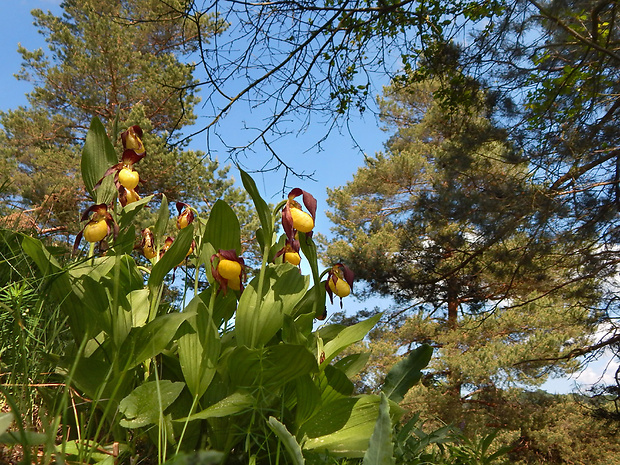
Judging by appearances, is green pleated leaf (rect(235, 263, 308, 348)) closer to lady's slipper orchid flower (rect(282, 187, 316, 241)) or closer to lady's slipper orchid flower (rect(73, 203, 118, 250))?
lady's slipper orchid flower (rect(282, 187, 316, 241))

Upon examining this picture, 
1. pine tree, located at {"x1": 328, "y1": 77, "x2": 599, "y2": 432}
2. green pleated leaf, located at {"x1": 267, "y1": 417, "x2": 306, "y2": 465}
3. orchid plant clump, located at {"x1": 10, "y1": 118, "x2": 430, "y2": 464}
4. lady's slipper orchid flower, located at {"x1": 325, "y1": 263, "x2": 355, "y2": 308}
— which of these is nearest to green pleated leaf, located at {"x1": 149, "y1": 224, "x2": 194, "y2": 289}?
orchid plant clump, located at {"x1": 10, "y1": 118, "x2": 430, "y2": 464}

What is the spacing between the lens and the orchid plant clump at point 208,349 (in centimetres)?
85

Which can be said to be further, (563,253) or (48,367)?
(563,253)

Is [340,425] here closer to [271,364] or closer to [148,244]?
[271,364]

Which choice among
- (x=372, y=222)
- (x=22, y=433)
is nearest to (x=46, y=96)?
(x=372, y=222)

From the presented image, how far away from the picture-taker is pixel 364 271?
6.55 metres

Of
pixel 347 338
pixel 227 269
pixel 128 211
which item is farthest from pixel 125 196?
pixel 347 338

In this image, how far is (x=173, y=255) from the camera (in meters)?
1.02

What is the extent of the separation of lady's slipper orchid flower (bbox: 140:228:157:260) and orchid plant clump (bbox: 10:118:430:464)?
0.22ft

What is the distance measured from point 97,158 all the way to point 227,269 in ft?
1.52

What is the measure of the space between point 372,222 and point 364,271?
9.00 feet

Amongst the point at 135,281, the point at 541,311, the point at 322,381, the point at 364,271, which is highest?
the point at 364,271

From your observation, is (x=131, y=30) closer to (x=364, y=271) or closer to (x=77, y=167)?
(x=77, y=167)

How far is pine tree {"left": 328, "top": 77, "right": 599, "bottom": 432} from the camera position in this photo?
3.63 meters
